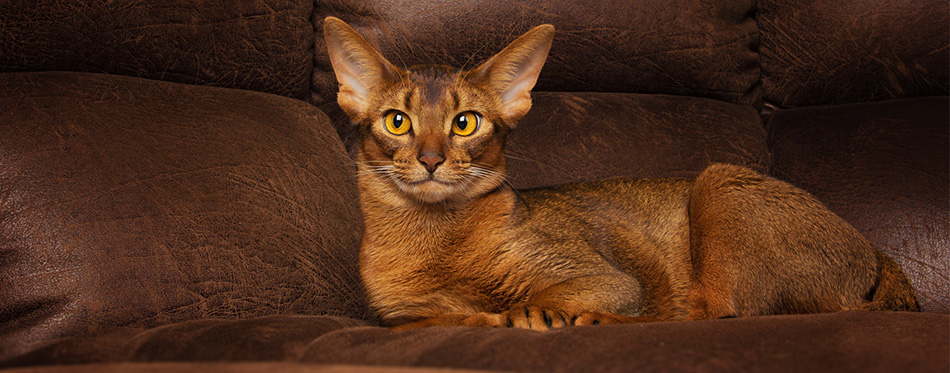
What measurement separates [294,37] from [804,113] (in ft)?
7.68

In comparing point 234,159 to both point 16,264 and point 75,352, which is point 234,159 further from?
point 75,352

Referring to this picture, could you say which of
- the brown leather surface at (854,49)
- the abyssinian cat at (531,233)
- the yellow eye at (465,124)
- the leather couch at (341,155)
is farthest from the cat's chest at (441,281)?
the brown leather surface at (854,49)

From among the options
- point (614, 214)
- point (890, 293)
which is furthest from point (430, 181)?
point (890, 293)

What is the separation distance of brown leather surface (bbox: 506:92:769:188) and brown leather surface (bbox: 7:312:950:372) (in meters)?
1.31

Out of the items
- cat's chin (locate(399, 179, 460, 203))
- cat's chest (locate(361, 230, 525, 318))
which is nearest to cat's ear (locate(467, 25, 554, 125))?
cat's chin (locate(399, 179, 460, 203))

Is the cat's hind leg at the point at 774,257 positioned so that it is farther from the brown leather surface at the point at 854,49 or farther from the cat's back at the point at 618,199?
the brown leather surface at the point at 854,49

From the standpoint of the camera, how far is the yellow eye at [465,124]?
6.13 ft

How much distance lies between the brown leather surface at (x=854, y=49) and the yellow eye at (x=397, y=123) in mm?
1960

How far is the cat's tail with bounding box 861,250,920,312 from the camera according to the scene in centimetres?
160

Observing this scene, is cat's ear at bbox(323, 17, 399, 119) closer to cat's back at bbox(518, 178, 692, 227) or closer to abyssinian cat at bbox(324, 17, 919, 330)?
abyssinian cat at bbox(324, 17, 919, 330)

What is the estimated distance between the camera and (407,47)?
8.09ft

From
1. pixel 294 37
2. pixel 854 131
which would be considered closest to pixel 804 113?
pixel 854 131

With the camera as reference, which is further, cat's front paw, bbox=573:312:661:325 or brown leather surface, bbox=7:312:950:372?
cat's front paw, bbox=573:312:661:325

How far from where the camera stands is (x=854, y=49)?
2.58 meters
